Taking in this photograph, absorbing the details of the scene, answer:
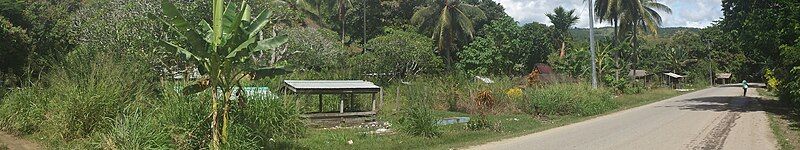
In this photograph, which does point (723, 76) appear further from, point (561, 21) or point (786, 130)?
point (786, 130)

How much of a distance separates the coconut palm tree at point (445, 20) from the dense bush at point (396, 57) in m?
7.12

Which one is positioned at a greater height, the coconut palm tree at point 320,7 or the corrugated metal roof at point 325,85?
the coconut palm tree at point 320,7

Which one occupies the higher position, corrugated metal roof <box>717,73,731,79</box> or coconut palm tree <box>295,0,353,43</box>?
coconut palm tree <box>295,0,353,43</box>

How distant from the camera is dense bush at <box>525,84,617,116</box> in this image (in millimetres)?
19562

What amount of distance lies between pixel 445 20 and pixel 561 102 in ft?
66.0

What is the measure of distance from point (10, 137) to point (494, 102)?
1441cm

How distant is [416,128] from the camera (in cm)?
1241

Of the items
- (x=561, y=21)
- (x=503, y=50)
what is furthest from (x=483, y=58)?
(x=561, y=21)

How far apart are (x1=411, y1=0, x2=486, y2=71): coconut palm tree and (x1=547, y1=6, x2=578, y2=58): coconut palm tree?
65.9 ft

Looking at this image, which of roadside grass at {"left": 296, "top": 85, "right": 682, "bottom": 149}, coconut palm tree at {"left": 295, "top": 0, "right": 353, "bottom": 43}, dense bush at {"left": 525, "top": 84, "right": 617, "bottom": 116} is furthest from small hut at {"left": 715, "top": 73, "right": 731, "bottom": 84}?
roadside grass at {"left": 296, "top": 85, "right": 682, "bottom": 149}

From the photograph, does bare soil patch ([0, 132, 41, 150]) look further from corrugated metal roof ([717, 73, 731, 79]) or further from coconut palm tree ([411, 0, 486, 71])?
corrugated metal roof ([717, 73, 731, 79])

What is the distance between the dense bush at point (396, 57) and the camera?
3056cm

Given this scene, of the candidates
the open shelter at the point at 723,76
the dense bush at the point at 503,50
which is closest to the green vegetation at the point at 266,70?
the dense bush at the point at 503,50

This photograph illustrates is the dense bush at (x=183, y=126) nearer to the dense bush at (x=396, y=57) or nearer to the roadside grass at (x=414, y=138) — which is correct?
the roadside grass at (x=414, y=138)
